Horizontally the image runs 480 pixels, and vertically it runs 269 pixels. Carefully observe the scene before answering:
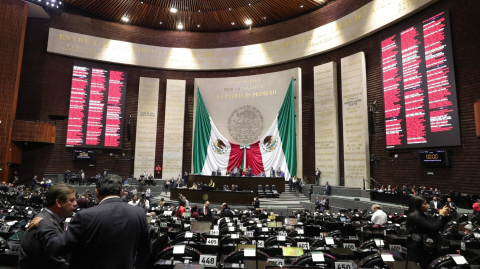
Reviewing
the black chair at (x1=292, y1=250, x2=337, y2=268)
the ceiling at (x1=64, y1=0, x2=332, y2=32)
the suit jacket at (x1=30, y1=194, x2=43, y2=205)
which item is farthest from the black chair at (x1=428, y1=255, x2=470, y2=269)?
the ceiling at (x1=64, y1=0, x2=332, y2=32)

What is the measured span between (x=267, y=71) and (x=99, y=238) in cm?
1857

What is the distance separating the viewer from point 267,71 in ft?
63.6

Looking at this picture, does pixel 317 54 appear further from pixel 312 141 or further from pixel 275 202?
pixel 275 202

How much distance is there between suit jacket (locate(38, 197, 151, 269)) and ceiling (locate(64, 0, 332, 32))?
17947 mm

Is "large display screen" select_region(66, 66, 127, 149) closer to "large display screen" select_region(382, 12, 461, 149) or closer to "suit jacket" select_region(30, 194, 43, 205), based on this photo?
"suit jacket" select_region(30, 194, 43, 205)

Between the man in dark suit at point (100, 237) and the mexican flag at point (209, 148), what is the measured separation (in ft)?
55.4

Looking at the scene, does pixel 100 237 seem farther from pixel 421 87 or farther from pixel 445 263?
pixel 421 87

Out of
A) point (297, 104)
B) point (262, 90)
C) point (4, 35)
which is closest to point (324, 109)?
point (297, 104)

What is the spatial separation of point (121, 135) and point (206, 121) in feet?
18.4

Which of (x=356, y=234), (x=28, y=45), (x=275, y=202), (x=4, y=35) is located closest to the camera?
(x=356, y=234)

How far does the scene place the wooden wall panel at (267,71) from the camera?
1058 cm

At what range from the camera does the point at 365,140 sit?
14156 millimetres

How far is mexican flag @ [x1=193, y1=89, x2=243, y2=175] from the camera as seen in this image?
18859 mm

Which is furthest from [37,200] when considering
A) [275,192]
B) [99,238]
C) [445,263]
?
[445,263]
